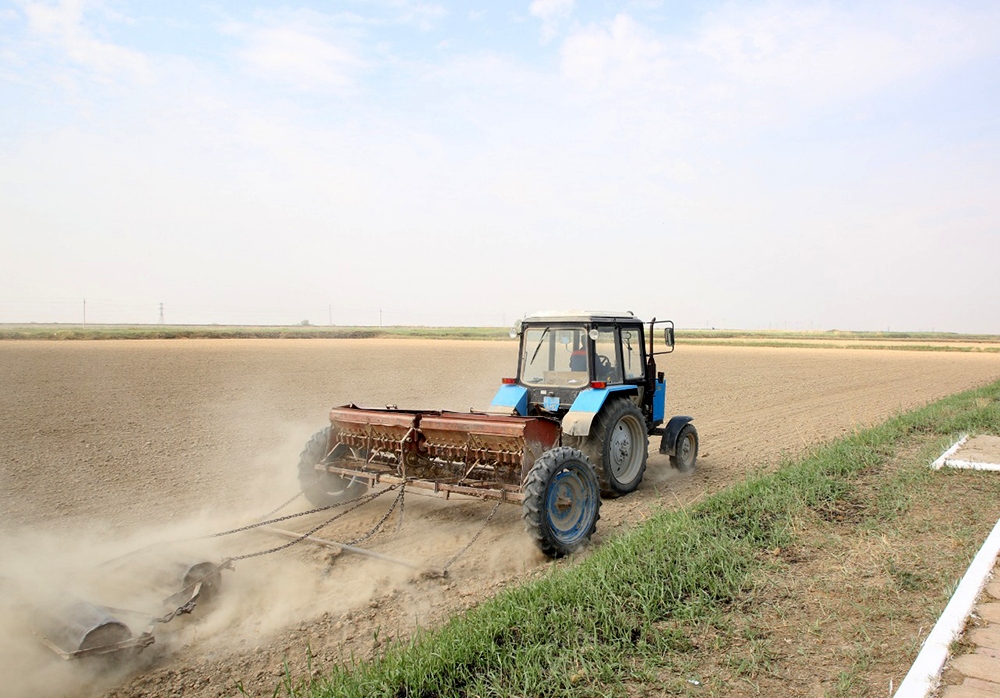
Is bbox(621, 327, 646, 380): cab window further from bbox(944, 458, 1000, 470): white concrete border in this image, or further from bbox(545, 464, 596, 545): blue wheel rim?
bbox(944, 458, 1000, 470): white concrete border

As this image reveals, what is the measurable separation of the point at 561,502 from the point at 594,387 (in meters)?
1.96

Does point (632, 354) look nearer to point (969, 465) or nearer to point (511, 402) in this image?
point (511, 402)

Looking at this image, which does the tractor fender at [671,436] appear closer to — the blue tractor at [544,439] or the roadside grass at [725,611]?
the blue tractor at [544,439]

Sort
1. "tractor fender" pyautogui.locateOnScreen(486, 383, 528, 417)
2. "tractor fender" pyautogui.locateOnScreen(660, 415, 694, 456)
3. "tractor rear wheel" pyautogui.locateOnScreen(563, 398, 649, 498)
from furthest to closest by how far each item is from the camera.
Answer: "tractor fender" pyautogui.locateOnScreen(660, 415, 694, 456), "tractor fender" pyautogui.locateOnScreen(486, 383, 528, 417), "tractor rear wheel" pyautogui.locateOnScreen(563, 398, 649, 498)

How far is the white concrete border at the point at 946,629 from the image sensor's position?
3.04 m

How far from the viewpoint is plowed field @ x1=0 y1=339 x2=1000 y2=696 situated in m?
4.13

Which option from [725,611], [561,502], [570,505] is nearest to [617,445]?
[570,505]

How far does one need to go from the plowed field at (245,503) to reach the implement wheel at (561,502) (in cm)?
29

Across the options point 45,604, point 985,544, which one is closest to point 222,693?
point 45,604

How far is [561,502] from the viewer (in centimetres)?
579

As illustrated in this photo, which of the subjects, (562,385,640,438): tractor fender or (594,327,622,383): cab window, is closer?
(562,385,640,438): tractor fender

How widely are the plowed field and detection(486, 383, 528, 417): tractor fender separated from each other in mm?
1090

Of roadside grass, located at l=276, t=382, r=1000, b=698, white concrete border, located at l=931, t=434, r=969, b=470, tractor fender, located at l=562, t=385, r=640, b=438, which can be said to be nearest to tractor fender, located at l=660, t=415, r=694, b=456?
tractor fender, located at l=562, t=385, r=640, b=438

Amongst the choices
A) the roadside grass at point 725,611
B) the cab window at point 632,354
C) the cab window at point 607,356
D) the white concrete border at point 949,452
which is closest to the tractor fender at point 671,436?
the cab window at point 632,354
